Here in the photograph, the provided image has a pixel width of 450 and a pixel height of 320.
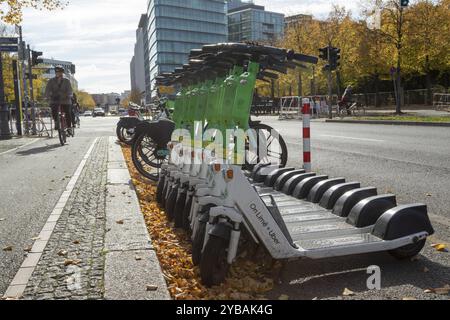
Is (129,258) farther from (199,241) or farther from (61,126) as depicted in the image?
(61,126)

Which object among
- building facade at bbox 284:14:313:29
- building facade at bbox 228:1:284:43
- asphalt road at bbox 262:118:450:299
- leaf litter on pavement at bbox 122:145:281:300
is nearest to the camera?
leaf litter on pavement at bbox 122:145:281:300

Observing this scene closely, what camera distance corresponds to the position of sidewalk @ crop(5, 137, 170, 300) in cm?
311

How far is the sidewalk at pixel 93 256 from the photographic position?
10.2ft

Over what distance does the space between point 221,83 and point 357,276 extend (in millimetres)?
2338

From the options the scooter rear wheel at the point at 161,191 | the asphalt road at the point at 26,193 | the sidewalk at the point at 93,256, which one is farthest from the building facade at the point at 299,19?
the sidewalk at the point at 93,256

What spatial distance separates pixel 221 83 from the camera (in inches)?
197

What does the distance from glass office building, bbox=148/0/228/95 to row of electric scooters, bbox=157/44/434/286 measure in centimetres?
10933

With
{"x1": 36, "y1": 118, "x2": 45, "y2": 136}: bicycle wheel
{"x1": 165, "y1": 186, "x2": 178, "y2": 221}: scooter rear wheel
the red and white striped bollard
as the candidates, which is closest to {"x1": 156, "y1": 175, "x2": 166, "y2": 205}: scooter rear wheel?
{"x1": 165, "y1": 186, "x2": 178, "y2": 221}: scooter rear wheel

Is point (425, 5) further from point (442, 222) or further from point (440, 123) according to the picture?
point (442, 222)

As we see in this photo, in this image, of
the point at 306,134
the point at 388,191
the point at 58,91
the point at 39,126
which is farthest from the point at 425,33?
the point at 388,191

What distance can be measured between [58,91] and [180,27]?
114295 mm

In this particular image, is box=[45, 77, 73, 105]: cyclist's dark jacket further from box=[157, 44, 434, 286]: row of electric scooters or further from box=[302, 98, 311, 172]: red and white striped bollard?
box=[157, 44, 434, 286]: row of electric scooters

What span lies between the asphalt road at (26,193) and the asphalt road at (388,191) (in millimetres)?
2073
